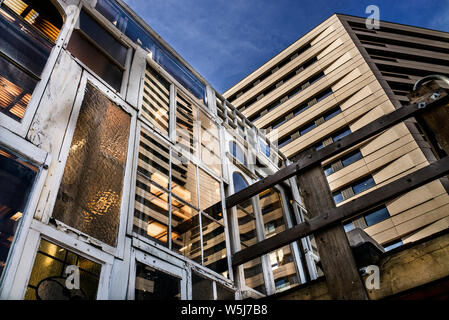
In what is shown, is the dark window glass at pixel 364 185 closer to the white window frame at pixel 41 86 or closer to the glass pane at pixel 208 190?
the glass pane at pixel 208 190

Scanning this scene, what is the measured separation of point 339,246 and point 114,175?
277cm

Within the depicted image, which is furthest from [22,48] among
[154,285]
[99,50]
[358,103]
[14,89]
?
[358,103]

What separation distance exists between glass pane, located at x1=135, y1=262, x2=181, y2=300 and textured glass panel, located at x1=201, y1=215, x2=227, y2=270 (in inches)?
32.8

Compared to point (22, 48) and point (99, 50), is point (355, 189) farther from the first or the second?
point (22, 48)

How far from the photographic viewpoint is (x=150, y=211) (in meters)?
4.61

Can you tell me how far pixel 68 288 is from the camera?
3.14 meters

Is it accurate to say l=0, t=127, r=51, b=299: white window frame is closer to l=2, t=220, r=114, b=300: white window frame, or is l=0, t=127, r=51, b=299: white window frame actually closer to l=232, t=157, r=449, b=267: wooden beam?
l=2, t=220, r=114, b=300: white window frame

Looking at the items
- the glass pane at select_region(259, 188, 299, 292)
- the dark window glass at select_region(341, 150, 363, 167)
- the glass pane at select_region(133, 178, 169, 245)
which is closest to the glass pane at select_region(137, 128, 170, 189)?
the glass pane at select_region(133, 178, 169, 245)

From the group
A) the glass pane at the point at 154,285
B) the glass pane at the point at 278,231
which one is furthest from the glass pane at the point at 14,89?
the glass pane at the point at 278,231

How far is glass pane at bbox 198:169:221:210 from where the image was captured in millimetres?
5812
